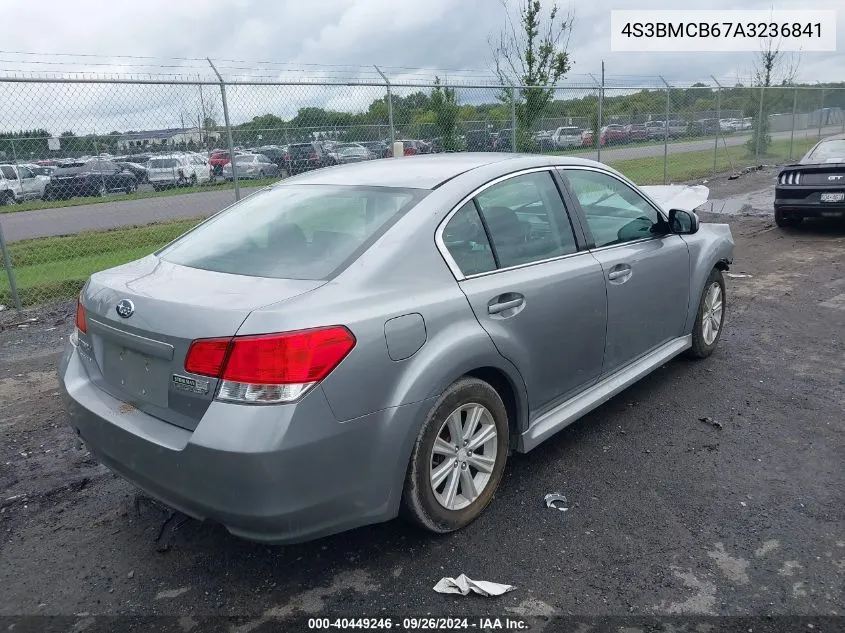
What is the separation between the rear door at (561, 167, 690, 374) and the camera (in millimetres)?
3920

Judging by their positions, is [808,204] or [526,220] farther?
[808,204]

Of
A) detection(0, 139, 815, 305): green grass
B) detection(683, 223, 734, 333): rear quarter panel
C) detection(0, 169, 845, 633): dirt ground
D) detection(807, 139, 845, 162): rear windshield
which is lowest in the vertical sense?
detection(0, 169, 845, 633): dirt ground

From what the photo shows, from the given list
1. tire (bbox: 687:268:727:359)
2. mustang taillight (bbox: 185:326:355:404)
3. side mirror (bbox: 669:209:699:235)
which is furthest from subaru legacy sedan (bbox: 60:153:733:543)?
tire (bbox: 687:268:727:359)

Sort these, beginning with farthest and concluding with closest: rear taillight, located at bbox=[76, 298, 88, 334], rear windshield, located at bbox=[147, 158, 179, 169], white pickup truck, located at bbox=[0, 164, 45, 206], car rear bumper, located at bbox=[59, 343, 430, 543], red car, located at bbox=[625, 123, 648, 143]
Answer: red car, located at bbox=[625, 123, 648, 143], rear windshield, located at bbox=[147, 158, 179, 169], white pickup truck, located at bbox=[0, 164, 45, 206], rear taillight, located at bbox=[76, 298, 88, 334], car rear bumper, located at bbox=[59, 343, 430, 543]

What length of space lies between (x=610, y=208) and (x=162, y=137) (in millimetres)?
5888

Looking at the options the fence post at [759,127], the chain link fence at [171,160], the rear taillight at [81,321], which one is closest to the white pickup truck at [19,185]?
the chain link fence at [171,160]

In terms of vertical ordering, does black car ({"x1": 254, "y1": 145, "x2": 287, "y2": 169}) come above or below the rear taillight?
above

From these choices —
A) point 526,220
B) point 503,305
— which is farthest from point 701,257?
point 503,305

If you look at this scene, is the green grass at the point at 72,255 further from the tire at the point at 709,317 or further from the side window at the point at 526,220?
the tire at the point at 709,317

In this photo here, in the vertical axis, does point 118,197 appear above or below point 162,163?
below

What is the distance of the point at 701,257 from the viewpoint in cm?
482

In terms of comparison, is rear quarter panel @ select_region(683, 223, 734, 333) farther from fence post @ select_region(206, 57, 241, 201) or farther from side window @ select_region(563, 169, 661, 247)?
fence post @ select_region(206, 57, 241, 201)

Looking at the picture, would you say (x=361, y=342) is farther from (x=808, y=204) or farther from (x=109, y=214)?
(x=808, y=204)

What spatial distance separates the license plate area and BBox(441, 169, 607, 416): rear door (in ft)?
4.27
